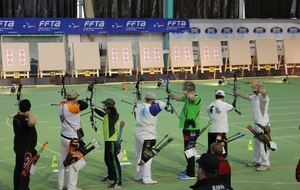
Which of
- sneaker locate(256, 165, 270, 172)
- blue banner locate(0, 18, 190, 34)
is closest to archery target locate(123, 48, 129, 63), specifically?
blue banner locate(0, 18, 190, 34)

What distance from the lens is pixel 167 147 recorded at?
1417 cm

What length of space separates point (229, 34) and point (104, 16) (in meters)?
7.04

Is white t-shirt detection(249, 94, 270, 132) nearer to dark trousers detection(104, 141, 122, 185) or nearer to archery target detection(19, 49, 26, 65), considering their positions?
dark trousers detection(104, 141, 122, 185)

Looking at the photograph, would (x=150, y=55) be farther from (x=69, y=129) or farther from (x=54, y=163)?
(x=69, y=129)

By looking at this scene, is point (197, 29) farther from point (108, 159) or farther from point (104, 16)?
point (108, 159)

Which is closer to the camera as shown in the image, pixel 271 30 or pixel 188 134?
pixel 188 134

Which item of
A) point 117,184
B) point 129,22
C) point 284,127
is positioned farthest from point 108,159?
point 129,22

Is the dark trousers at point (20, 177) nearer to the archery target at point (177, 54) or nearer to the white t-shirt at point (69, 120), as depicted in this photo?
the white t-shirt at point (69, 120)

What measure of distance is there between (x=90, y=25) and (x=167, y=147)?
683 inches

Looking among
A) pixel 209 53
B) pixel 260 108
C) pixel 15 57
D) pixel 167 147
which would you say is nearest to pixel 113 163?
pixel 260 108

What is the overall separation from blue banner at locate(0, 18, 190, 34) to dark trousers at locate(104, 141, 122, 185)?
1932 cm

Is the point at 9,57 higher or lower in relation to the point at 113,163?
higher

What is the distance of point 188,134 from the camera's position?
11.4m

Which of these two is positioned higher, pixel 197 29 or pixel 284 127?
pixel 197 29
